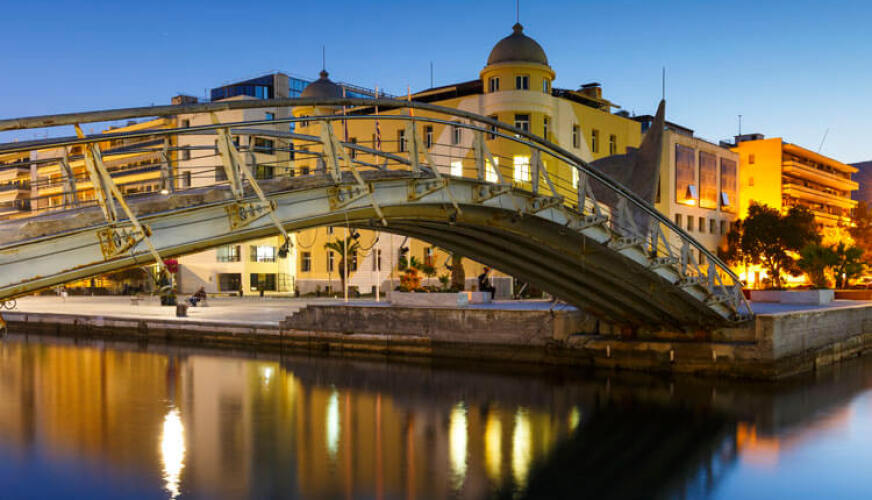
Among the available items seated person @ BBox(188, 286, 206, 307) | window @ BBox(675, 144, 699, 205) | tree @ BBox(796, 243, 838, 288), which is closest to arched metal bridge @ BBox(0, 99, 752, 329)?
tree @ BBox(796, 243, 838, 288)

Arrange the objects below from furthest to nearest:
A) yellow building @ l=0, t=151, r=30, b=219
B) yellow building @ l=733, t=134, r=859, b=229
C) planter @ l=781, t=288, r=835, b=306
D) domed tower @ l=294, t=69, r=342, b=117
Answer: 1. yellow building @ l=733, t=134, r=859, b=229
2. domed tower @ l=294, t=69, r=342, b=117
3. planter @ l=781, t=288, r=835, b=306
4. yellow building @ l=0, t=151, r=30, b=219

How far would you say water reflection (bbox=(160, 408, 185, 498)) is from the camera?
51.2 ft

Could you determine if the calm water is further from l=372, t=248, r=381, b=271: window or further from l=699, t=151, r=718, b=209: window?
l=699, t=151, r=718, b=209: window

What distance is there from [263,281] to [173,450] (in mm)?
56560

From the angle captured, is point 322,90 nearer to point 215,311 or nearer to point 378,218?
point 215,311

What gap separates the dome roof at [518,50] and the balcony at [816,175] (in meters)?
42.6

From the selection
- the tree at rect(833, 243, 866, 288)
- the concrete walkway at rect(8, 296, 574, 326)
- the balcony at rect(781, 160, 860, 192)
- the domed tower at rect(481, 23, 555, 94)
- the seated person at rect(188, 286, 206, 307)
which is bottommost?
the concrete walkway at rect(8, 296, 574, 326)

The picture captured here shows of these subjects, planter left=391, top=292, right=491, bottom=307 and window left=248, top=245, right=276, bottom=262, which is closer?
planter left=391, top=292, right=491, bottom=307

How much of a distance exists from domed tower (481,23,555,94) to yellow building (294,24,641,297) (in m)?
0.06

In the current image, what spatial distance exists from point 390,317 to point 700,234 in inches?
1667

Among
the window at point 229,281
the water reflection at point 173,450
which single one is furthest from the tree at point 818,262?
the window at point 229,281

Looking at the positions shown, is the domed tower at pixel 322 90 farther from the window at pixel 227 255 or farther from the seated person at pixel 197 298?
the window at pixel 227 255

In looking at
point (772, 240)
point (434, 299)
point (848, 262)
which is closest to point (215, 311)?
point (434, 299)

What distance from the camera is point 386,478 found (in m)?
16.2
